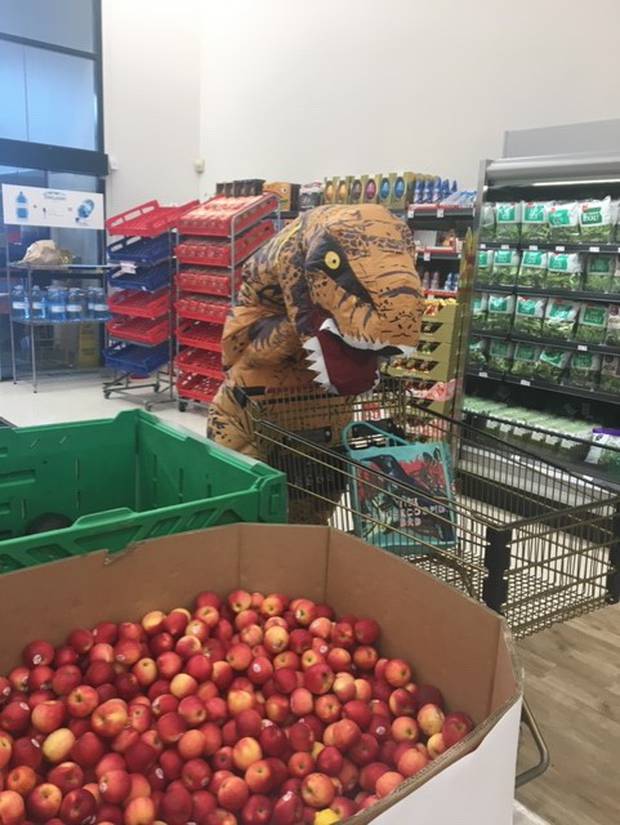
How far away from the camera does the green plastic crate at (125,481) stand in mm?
1570

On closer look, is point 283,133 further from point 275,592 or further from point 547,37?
point 275,592

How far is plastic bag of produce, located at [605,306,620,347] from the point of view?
4246mm

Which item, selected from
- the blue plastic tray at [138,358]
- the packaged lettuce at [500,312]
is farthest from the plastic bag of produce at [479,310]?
the blue plastic tray at [138,358]

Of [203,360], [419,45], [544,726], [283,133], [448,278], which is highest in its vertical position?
[419,45]

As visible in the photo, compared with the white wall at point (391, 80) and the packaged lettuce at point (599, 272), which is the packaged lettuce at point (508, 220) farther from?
the white wall at point (391, 80)

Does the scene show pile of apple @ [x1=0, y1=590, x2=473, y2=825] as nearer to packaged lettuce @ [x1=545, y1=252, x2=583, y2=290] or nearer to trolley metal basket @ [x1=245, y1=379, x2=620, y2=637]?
trolley metal basket @ [x1=245, y1=379, x2=620, y2=637]

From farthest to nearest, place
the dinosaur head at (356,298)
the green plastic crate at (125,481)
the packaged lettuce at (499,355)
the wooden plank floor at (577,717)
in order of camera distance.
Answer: the packaged lettuce at (499,355)
the wooden plank floor at (577,717)
the dinosaur head at (356,298)
the green plastic crate at (125,481)

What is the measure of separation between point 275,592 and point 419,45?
5.81 meters

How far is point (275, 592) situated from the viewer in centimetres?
172

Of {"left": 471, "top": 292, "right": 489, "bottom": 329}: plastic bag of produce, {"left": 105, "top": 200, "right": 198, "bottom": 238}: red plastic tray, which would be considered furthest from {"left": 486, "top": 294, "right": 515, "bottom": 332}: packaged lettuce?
{"left": 105, "top": 200, "right": 198, "bottom": 238}: red plastic tray

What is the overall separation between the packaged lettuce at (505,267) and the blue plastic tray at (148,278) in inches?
136

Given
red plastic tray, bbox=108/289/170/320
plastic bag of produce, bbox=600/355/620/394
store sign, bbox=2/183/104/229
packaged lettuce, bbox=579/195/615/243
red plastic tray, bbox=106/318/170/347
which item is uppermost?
store sign, bbox=2/183/104/229

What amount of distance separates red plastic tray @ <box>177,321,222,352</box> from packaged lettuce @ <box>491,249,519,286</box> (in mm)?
2509

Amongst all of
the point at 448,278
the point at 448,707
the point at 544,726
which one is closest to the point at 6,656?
the point at 448,707
